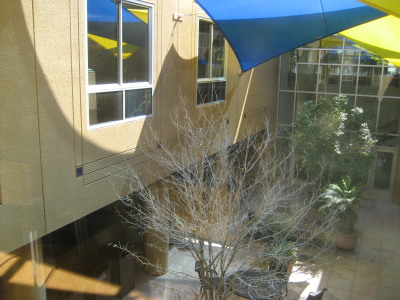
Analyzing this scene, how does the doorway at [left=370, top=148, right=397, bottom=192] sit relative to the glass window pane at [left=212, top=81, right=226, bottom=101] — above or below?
below

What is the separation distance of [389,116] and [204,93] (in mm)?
8345

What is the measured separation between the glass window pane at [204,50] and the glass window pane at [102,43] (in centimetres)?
369

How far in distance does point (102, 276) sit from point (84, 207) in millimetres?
3914

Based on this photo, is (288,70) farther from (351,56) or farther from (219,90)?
(219,90)

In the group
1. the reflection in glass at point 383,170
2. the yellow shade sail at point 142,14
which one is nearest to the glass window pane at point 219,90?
the yellow shade sail at point 142,14

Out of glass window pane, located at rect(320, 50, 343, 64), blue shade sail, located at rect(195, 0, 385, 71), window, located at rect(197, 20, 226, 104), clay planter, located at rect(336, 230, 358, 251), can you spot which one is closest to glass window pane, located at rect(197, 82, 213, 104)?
window, located at rect(197, 20, 226, 104)

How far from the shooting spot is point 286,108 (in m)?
17.2

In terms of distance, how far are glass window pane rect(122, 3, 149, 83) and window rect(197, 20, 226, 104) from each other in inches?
101

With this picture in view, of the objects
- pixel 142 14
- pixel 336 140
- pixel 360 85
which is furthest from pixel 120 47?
pixel 360 85

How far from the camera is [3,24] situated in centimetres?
498

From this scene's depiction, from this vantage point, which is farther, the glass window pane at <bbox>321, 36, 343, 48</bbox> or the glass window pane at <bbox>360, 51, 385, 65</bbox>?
the glass window pane at <bbox>321, 36, 343, 48</bbox>

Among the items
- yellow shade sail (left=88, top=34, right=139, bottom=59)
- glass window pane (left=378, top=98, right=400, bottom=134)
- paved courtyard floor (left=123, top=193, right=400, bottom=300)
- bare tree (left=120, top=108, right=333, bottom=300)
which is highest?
yellow shade sail (left=88, top=34, right=139, bottom=59)

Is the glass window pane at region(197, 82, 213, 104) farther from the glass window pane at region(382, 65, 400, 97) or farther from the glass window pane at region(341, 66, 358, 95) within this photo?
the glass window pane at region(382, 65, 400, 97)

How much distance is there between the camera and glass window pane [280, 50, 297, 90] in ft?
55.4
